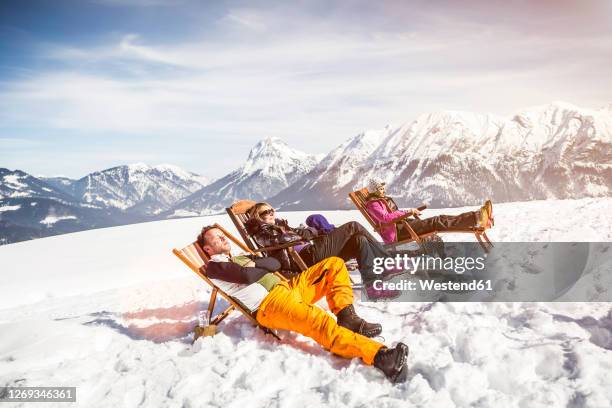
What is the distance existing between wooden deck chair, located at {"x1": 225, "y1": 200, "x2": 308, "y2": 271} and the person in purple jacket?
5.72 ft

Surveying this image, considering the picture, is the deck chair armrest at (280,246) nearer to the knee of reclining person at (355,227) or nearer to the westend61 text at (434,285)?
the knee of reclining person at (355,227)

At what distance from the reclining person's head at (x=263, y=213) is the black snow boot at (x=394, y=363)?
274 cm

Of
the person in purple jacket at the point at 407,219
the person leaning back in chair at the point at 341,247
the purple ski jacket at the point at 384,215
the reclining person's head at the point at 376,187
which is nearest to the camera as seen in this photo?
the person leaning back in chair at the point at 341,247

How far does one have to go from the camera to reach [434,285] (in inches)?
220

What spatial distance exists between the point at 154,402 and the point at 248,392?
786 millimetres

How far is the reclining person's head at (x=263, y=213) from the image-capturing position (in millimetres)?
5664

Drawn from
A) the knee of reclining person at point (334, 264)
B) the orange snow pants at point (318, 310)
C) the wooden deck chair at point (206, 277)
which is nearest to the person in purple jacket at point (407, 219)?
the knee of reclining person at point (334, 264)

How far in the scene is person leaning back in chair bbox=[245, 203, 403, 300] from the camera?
207 inches

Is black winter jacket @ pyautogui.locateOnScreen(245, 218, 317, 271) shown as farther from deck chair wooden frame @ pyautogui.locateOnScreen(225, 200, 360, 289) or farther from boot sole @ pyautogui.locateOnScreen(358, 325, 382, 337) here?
boot sole @ pyautogui.locateOnScreen(358, 325, 382, 337)

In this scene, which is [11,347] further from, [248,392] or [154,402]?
[248,392]

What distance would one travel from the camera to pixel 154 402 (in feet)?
11.4

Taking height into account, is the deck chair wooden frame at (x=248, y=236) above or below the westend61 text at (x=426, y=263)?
above

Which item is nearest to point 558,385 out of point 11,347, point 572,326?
point 572,326

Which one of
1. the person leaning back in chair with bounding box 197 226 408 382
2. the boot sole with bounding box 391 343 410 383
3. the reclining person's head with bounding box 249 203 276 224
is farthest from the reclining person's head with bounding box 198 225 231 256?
the boot sole with bounding box 391 343 410 383
